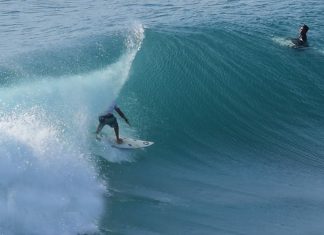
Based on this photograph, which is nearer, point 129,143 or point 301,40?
point 129,143

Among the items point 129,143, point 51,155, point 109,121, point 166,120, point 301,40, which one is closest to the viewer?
point 51,155

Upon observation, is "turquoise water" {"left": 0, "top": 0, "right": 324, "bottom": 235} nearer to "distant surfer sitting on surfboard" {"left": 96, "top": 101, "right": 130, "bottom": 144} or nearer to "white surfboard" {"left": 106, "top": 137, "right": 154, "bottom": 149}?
"white surfboard" {"left": 106, "top": 137, "right": 154, "bottom": 149}

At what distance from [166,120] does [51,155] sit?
5.31 metres

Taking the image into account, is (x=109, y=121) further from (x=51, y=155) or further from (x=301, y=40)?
(x=301, y=40)

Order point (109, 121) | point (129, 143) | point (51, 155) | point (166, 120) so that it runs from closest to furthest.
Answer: point (51, 155) → point (109, 121) → point (129, 143) → point (166, 120)

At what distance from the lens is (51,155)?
55.1 feet

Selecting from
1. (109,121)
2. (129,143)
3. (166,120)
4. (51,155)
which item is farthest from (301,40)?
(51,155)

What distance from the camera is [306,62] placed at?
1006 inches

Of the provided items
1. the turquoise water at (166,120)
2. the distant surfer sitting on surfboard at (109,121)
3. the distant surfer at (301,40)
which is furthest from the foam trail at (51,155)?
the distant surfer at (301,40)

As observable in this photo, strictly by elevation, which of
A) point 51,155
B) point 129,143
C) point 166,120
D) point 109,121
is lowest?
point 166,120

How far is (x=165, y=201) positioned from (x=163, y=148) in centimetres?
338

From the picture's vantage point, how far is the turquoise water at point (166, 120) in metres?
15.5

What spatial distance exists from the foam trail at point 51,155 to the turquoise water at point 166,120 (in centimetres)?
4

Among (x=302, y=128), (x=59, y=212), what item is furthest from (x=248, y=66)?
(x=59, y=212)
